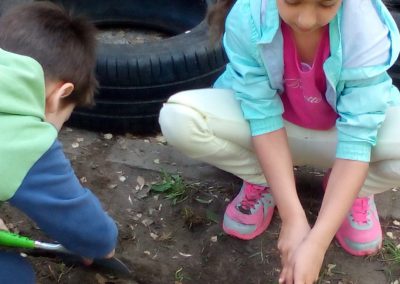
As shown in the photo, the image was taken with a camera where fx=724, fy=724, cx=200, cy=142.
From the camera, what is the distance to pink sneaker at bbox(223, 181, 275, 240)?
6.69 ft

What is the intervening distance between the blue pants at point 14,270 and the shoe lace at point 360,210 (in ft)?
2.95

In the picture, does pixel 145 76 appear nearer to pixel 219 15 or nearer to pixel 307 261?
pixel 219 15

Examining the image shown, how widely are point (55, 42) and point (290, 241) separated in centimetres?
68

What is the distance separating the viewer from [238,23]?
176 cm

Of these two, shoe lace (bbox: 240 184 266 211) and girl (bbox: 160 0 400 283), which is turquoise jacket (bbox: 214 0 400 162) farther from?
shoe lace (bbox: 240 184 266 211)

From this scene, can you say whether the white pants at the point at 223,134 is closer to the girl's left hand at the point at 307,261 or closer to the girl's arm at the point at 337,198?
the girl's arm at the point at 337,198

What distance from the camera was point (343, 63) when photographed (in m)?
1.68

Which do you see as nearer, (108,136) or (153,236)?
(153,236)


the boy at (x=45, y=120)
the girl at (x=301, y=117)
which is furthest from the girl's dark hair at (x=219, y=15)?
the boy at (x=45, y=120)

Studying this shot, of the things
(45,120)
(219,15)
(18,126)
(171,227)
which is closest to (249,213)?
(171,227)

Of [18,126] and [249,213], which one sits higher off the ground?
[18,126]

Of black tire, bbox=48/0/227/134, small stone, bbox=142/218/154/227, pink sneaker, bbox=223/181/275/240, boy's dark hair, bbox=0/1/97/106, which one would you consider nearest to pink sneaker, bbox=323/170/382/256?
pink sneaker, bbox=223/181/275/240

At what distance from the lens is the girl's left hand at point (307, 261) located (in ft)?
5.03

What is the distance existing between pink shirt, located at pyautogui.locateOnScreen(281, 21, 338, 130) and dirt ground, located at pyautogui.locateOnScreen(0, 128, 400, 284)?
1.16 ft
